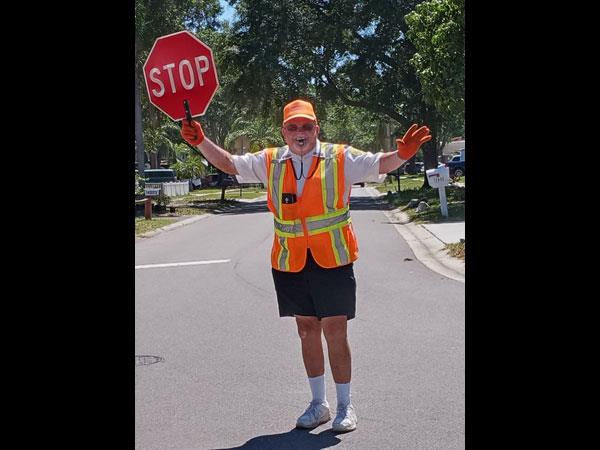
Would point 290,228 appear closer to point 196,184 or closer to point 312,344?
point 312,344

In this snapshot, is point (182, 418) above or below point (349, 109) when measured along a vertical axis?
below

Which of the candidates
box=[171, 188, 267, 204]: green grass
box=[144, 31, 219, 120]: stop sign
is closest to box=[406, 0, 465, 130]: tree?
box=[171, 188, 267, 204]: green grass

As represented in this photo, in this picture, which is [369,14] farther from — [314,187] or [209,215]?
[314,187]

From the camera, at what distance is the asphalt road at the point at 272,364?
555cm

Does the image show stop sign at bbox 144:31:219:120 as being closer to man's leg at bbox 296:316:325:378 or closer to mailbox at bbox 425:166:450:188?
man's leg at bbox 296:316:325:378

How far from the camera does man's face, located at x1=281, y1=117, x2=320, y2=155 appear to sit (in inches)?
208

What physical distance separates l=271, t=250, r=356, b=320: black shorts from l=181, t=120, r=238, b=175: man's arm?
2.19 ft

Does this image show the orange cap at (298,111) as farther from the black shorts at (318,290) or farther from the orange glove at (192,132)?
the black shorts at (318,290)

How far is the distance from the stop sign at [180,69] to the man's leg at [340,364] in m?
1.86
